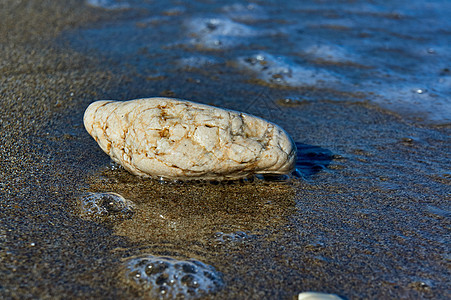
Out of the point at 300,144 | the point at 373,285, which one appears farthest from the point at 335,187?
the point at 373,285

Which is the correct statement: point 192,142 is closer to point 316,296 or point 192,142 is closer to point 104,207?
point 104,207

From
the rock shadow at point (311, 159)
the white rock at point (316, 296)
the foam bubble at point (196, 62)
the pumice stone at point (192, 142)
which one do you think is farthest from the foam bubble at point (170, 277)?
the foam bubble at point (196, 62)

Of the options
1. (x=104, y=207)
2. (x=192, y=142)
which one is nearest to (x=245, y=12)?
(x=192, y=142)

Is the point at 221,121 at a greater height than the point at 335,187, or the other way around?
the point at 221,121

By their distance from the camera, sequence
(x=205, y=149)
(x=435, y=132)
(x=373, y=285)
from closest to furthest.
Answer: (x=373, y=285), (x=205, y=149), (x=435, y=132)

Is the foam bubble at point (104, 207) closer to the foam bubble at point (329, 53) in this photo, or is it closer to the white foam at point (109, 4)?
the foam bubble at point (329, 53)

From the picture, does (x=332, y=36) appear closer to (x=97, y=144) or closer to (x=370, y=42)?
(x=370, y=42)
